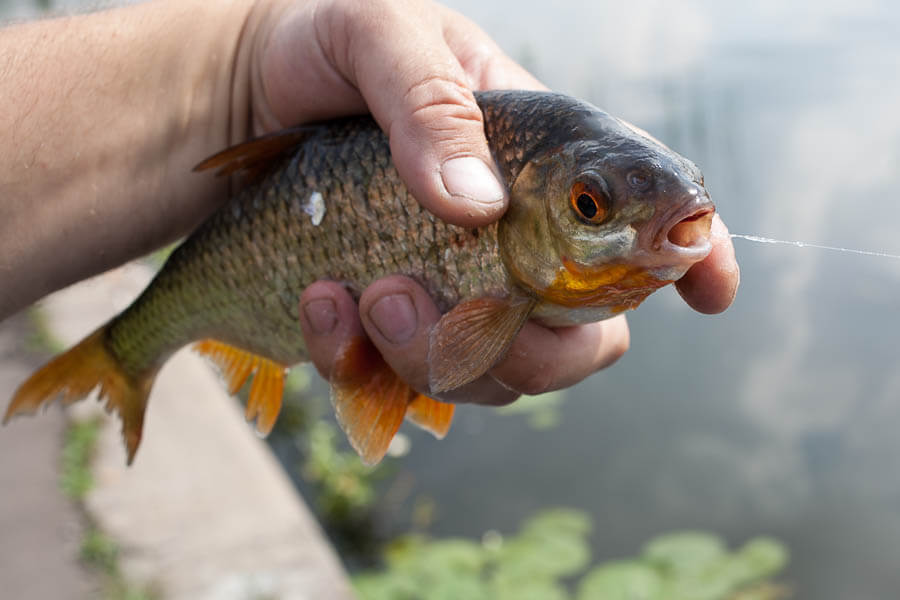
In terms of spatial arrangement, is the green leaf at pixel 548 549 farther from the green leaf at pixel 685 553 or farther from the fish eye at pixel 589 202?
the fish eye at pixel 589 202

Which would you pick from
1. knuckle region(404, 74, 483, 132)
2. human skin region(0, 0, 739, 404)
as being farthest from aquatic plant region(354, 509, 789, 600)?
knuckle region(404, 74, 483, 132)

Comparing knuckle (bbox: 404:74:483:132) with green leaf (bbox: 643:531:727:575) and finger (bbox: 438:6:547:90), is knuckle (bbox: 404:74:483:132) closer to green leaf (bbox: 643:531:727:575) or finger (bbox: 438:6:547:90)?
finger (bbox: 438:6:547:90)

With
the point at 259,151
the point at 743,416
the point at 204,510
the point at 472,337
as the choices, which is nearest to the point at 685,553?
the point at 743,416

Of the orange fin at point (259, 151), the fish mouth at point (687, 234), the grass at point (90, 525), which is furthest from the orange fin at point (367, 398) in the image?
the grass at point (90, 525)

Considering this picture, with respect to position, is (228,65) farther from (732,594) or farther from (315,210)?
(732,594)

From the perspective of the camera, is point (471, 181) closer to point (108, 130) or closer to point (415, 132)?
point (415, 132)

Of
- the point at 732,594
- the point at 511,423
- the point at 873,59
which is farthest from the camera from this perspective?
the point at 873,59

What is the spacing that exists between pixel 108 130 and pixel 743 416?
17.0 ft

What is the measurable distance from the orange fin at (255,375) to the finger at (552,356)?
2.38 ft

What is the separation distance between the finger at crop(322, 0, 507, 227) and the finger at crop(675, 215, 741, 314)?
1.42 feet

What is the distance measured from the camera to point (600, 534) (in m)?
5.45

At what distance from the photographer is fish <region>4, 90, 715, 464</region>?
1.44 metres

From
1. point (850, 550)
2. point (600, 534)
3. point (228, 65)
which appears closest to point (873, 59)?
point (850, 550)

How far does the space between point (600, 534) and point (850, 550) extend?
1.58 metres
